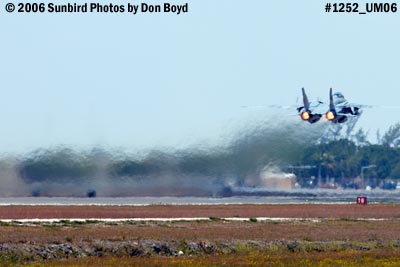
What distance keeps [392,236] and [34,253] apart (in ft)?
68.1

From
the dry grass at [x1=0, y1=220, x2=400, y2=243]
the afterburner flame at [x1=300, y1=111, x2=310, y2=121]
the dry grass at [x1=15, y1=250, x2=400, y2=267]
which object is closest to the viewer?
the dry grass at [x1=15, y1=250, x2=400, y2=267]

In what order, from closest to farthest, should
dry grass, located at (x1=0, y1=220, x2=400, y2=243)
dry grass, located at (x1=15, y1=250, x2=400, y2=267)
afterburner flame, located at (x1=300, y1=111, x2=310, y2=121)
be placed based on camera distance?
1. dry grass, located at (x1=15, y1=250, x2=400, y2=267)
2. dry grass, located at (x1=0, y1=220, x2=400, y2=243)
3. afterburner flame, located at (x1=300, y1=111, x2=310, y2=121)

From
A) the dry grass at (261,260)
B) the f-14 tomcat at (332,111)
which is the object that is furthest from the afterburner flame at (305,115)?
the dry grass at (261,260)

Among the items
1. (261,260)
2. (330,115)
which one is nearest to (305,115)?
(330,115)

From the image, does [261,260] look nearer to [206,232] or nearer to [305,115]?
[206,232]

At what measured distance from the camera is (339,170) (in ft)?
381

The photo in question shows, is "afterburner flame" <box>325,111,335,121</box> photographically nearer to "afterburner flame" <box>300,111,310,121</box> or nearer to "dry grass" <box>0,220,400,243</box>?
"afterburner flame" <box>300,111,310,121</box>

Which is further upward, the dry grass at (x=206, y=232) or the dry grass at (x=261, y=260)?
the dry grass at (x=206, y=232)

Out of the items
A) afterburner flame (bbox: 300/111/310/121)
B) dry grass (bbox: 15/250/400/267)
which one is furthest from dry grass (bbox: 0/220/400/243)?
afterburner flame (bbox: 300/111/310/121)

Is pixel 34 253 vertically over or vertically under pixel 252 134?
under

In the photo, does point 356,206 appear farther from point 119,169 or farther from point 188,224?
point 188,224

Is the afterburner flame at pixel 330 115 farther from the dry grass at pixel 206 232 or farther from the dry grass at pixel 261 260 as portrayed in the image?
the dry grass at pixel 261 260

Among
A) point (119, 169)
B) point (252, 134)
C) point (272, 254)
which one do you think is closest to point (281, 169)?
point (252, 134)

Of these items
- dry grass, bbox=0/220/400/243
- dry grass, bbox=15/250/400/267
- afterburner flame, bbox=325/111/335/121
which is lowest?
dry grass, bbox=15/250/400/267
